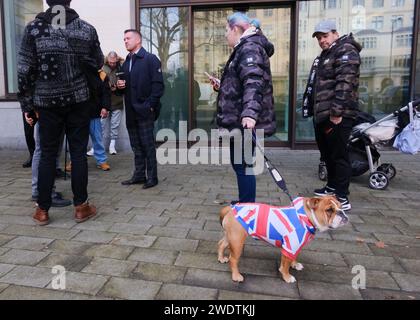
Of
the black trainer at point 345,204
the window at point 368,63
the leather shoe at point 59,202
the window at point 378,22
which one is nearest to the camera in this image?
the black trainer at point 345,204

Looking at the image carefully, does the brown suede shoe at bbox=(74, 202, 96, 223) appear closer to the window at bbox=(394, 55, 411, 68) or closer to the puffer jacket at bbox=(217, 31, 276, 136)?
the puffer jacket at bbox=(217, 31, 276, 136)

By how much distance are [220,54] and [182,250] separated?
631cm

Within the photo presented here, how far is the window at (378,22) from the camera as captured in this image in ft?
25.7

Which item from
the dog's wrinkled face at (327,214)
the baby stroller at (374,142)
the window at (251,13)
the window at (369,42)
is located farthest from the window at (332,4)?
the dog's wrinkled face at (327,214)

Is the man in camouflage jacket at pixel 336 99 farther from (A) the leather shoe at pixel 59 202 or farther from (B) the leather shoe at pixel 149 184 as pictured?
(A) the leather shoe at pixel 59 202

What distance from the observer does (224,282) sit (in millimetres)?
2568

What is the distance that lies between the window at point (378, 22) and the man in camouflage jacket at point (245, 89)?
552 cm

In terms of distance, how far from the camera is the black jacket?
197 inches

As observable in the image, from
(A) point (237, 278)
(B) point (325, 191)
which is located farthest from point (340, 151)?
(A) point (237, 278)

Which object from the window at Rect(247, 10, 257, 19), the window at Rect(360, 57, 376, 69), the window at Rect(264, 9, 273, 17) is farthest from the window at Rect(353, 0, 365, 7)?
the window at Rect(247, 10, 257, 19)

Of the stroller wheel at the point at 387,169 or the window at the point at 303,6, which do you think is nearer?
the stroller wheel at the point at 387,169

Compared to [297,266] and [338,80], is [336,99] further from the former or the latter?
[297,266]
